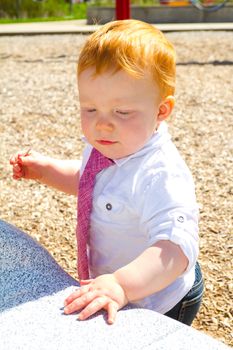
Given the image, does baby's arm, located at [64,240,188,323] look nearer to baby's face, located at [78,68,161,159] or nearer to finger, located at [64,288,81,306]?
finger, located at [64,288,81,306]

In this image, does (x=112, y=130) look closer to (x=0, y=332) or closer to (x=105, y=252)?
(x=105, y=252)

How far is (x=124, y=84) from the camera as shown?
1759mm

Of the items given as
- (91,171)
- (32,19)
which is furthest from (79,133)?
(32,19)

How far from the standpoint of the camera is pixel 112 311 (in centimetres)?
161

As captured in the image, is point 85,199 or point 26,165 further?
point 26,165

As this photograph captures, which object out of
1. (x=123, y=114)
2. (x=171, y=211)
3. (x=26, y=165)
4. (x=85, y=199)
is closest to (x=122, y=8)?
(x=26, y=165)

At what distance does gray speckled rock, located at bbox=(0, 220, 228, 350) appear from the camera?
1.50 meters

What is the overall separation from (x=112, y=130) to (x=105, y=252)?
15.5 inches

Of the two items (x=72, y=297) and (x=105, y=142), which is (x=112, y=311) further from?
(x=105, y=142)

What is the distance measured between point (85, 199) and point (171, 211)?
1.06 ft

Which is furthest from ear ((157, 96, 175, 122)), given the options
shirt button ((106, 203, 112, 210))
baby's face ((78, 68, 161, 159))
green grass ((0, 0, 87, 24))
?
green grass ((0, 0, 87, 24))

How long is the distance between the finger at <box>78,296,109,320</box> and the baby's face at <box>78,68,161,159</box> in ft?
1.42

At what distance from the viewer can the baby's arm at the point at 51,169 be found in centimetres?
227

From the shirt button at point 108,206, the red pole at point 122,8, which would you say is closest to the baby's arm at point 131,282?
the shirt button at point 108,206
